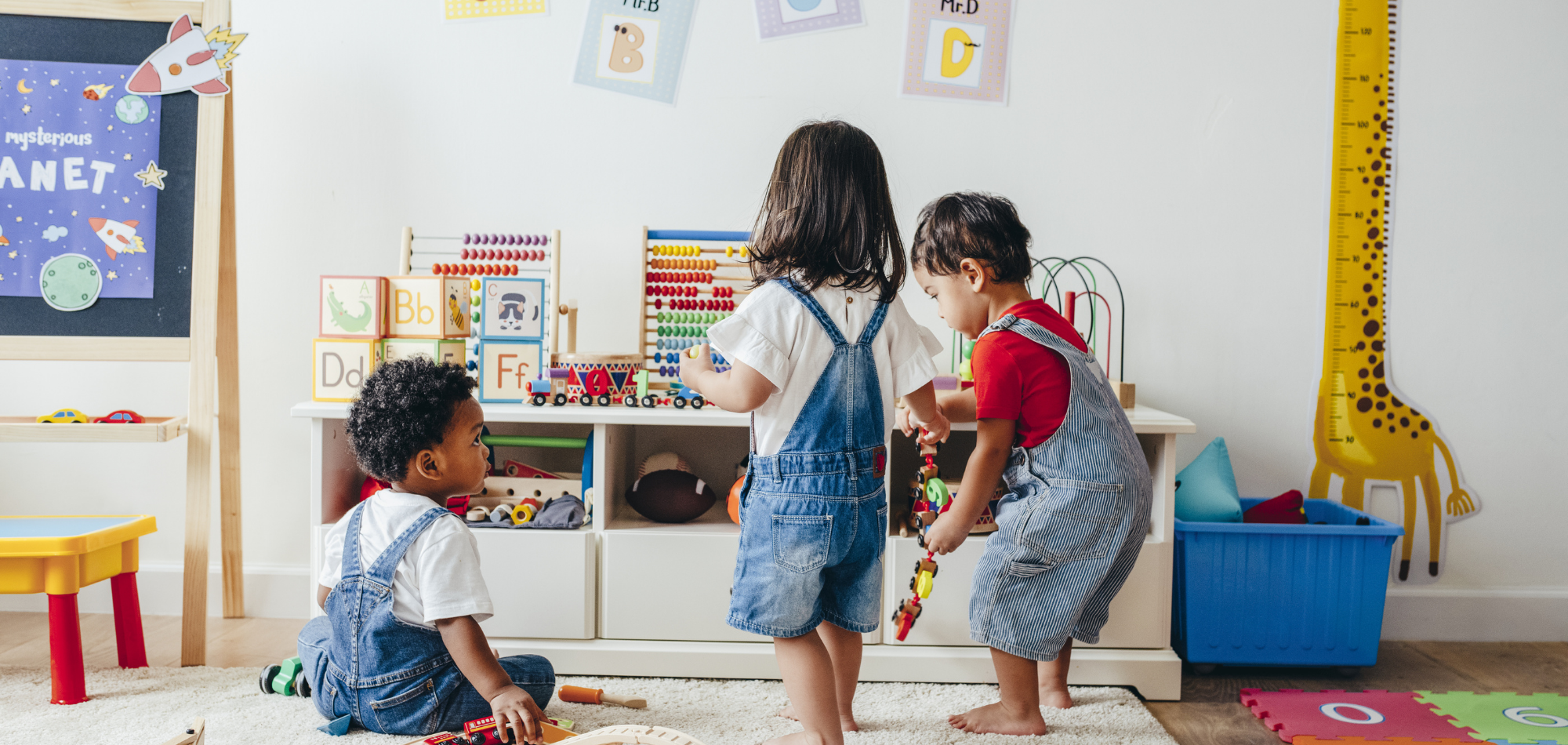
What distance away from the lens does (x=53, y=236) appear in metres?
1.88

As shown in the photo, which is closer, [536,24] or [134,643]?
[134,643]

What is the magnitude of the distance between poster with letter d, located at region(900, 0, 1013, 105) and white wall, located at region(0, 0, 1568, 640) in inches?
1.4

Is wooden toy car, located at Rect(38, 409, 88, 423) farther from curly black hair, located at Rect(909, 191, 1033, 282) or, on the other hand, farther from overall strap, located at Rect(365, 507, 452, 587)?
curly black hair, located at Rect(909, 191, 1033, 282)

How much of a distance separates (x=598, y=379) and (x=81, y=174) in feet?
3.71

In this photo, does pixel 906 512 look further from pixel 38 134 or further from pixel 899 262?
pixel 38 134

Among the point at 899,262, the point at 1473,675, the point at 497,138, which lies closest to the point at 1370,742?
the point at 1473,675

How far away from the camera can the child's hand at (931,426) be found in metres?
1.48

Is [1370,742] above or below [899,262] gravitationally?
below

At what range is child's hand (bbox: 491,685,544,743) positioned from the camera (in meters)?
1.25

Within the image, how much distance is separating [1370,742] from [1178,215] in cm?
117

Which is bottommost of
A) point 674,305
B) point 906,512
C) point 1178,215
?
point 906,512

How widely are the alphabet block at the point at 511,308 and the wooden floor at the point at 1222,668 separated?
0.81 metres

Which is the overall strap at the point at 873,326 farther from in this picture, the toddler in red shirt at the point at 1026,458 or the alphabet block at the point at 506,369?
the alphabet block at the point at 506,369

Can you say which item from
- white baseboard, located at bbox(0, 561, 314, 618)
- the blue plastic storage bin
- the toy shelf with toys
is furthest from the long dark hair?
white baseboard, located at bbox(0, 561, 314, 618)
